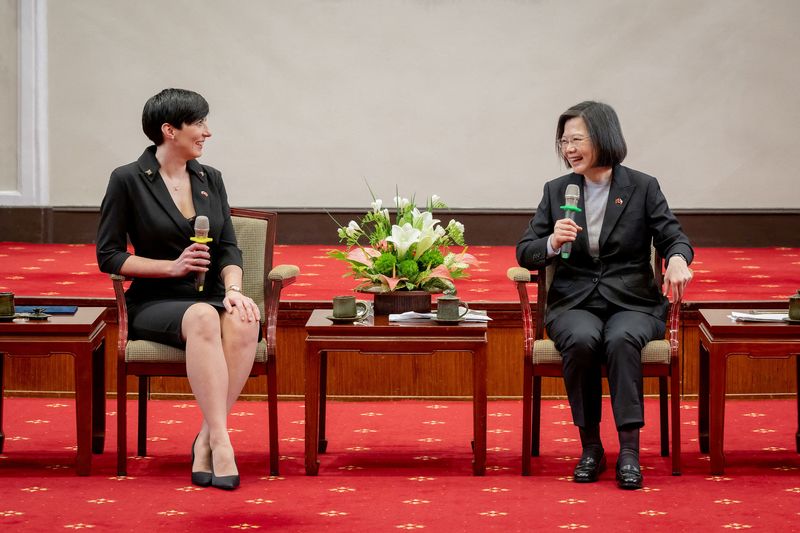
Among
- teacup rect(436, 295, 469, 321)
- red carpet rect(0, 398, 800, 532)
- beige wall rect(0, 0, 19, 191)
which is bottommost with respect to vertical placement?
red carpet rect(0, 398, 800, 532)

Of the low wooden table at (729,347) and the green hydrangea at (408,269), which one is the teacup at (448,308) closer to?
the green hydrangea at (408,269)

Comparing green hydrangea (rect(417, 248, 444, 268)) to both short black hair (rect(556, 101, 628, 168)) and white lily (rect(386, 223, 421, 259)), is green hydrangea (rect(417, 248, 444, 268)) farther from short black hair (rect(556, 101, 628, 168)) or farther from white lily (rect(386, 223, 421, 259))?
short black hair (rect(556, 101, 628, 168))

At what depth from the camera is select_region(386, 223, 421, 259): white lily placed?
3.64 m

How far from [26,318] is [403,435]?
132 centimetres

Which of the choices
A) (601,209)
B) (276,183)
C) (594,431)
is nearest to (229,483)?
(594,431)

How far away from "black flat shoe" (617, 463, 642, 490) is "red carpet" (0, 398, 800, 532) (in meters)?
0.03

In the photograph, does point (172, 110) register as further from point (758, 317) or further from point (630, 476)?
point (758, 317)

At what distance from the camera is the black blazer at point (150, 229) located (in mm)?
3539

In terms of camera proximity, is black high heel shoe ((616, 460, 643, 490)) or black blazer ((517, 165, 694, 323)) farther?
black blazer ((517, 165, 694, 323))

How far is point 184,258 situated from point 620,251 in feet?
4.50

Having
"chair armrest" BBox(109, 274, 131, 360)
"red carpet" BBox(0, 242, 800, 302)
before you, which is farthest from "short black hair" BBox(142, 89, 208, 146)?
"red carpet" BBox(0, 242, 800, 302)

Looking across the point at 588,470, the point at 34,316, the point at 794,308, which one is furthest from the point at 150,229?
the point at 794,308

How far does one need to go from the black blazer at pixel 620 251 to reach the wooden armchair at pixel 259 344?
2.76 ft

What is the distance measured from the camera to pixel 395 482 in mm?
3258
